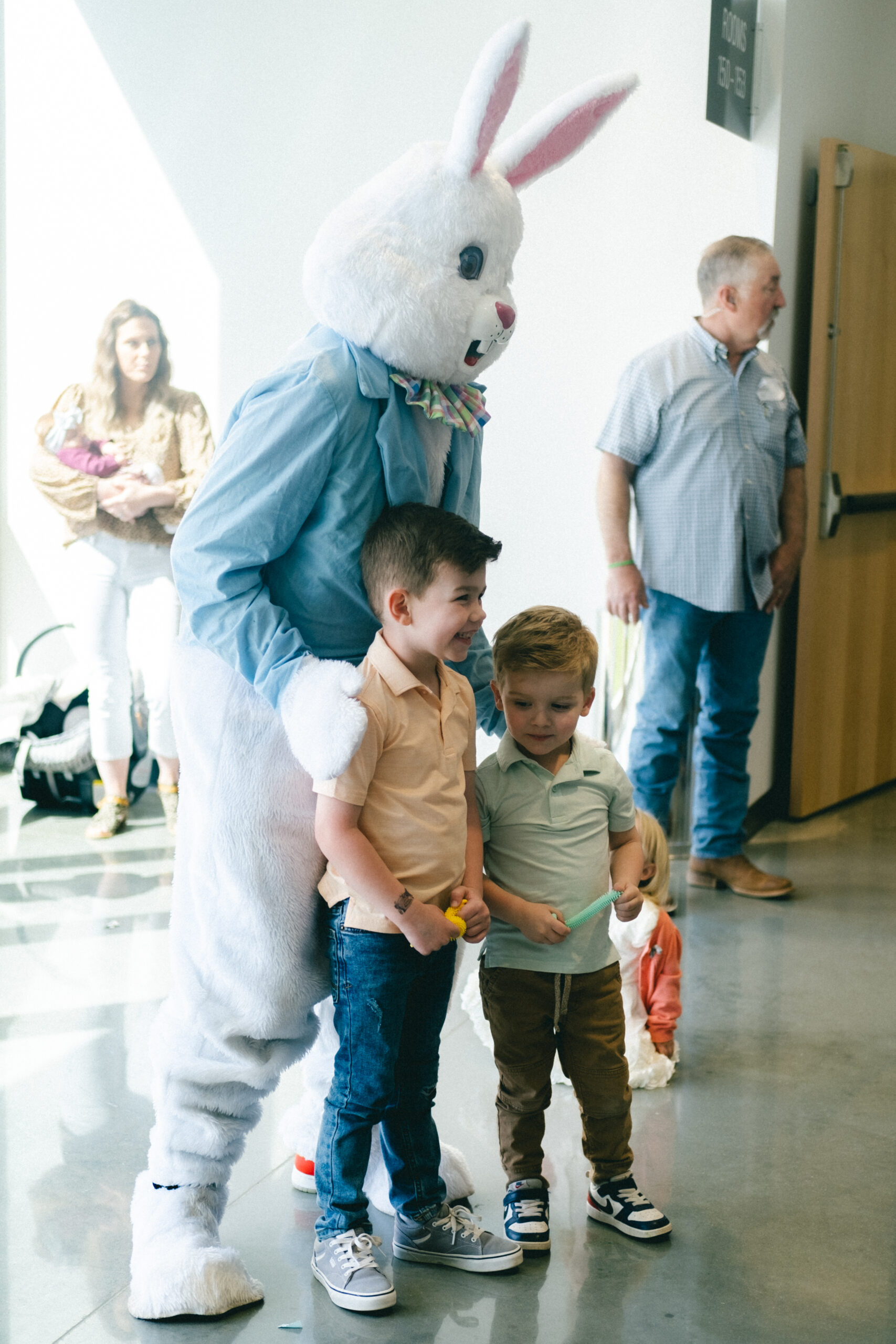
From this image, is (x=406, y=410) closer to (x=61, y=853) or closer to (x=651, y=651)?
(x=651, y=651)

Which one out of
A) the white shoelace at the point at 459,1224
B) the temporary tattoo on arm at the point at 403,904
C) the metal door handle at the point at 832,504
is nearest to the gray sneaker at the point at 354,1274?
the white shoelace at the point at 459,1224

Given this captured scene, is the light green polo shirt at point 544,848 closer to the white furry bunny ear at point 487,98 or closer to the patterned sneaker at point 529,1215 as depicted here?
the patterned sneaker at point 529,1215

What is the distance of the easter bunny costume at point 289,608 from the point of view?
1.47 metres

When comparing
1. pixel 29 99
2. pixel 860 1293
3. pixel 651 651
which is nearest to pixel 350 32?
pixel 29 99

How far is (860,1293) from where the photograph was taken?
5.50 ft

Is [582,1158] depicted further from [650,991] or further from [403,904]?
[403,904]

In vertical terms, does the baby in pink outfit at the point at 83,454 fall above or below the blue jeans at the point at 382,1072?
above

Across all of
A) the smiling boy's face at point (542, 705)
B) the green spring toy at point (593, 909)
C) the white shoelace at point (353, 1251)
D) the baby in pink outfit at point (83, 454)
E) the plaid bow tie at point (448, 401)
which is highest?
the baby in pink outfit at point (83, 454)

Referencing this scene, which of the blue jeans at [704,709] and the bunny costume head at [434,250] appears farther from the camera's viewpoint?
the blue jeans at [704,709]

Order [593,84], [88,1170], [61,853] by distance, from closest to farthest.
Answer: [593,84]
[88,1170]
[61,853]

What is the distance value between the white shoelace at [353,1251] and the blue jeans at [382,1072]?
0.01 metres

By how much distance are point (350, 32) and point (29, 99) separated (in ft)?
4.03

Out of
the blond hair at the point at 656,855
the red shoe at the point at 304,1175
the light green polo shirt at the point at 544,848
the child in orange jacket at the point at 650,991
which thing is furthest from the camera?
the blond hair at the point at 656,855

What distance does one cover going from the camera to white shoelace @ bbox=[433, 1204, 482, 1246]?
67.3 inches
